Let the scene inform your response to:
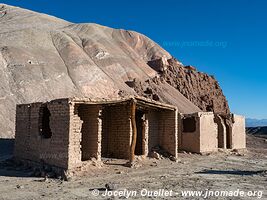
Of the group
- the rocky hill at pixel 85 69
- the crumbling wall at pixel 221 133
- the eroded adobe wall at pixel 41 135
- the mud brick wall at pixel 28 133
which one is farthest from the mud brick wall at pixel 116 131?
the crumbling wall at pixel 221 133

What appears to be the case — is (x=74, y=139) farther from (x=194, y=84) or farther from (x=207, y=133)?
(x=194, y=84)

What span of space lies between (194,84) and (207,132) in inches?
1195

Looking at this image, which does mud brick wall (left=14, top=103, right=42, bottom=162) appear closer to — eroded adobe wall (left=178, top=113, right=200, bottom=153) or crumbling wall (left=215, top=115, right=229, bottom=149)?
eroded adobe wall (left=178, top=113, right=200, bottom=153)

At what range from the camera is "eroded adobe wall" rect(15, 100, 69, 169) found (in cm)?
1241

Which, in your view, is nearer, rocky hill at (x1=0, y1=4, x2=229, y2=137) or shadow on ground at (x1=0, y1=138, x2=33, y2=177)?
shadow on ground at (x1=0, y1=138, x2=33, y2=177)

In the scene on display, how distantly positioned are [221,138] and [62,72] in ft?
57.3

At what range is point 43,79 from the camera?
3073cm

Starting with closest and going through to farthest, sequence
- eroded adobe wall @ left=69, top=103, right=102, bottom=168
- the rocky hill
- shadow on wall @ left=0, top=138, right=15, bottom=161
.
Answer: eroded adobe wall @ left=69, top=103, right=102, bottom=168 < shadow on wall @ left=0, top=138, right=15, bottom=161 < the rocky hill

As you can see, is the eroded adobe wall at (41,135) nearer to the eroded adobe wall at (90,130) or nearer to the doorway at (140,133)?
the eroded adobe wall at (90,130)

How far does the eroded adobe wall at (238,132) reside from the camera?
81.9 feet

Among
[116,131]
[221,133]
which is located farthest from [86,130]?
[221,133]

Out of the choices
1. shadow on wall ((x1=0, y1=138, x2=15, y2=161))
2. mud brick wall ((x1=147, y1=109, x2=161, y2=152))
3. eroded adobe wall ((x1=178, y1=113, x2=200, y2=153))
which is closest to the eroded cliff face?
eroded adobe wall ((x1=178, y1=113, x2=200, y2=153))

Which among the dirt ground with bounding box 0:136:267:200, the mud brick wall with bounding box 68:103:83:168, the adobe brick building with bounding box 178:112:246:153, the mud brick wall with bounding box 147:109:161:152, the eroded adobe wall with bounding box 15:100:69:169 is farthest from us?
the adobe brick building with bounding box 178:112:246:153

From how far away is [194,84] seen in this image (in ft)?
168
